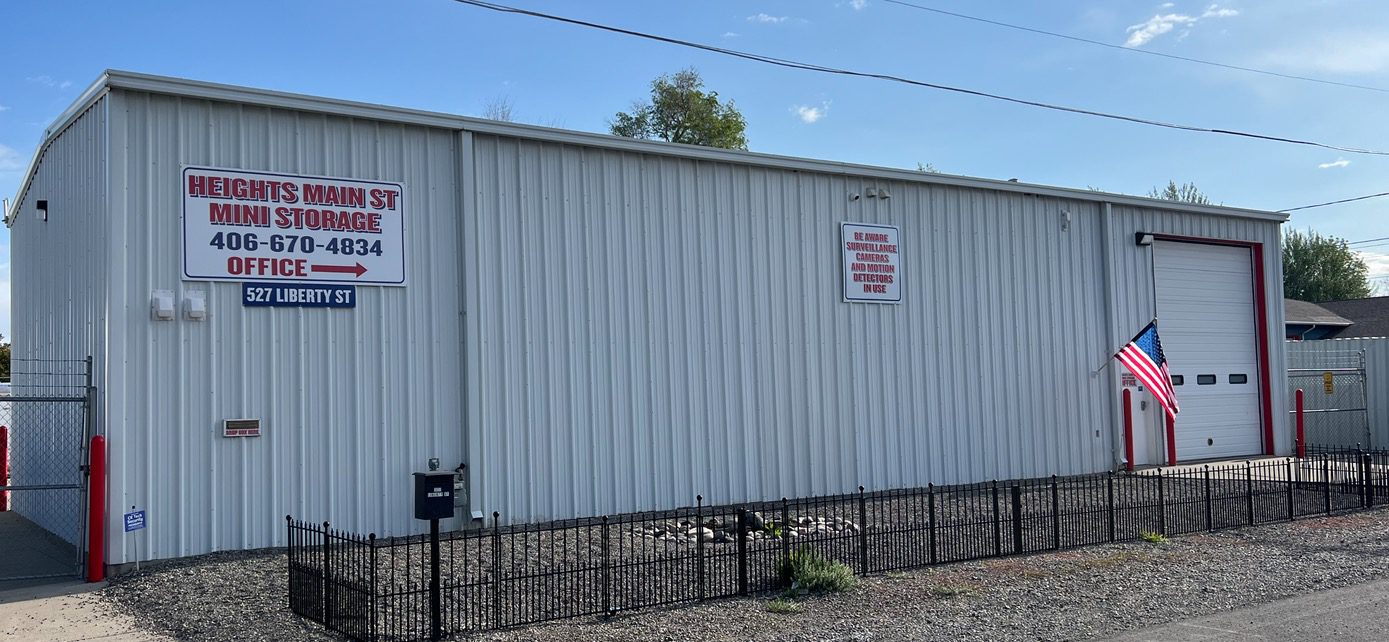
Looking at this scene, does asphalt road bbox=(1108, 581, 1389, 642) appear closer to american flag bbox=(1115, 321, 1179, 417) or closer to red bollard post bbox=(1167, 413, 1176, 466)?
american flag bbox=(1115, 321, 1179, 417)

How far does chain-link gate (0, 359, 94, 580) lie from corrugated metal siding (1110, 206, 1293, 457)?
1751cm

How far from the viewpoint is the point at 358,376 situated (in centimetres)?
1392

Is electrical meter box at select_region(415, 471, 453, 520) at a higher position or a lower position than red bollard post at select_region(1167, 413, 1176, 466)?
higher

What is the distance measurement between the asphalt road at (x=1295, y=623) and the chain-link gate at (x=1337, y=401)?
718 inches

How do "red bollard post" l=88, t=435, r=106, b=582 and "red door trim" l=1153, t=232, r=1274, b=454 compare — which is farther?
"red door trim" l=1153, t=232, r=1274, b=454

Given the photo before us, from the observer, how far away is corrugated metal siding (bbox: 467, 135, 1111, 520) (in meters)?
15.2

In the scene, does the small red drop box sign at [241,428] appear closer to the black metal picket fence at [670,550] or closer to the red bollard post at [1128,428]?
the black metal picket fence at [670,550]

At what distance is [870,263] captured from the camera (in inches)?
727

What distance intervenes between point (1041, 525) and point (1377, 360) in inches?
692

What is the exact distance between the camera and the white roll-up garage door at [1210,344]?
75.6 ft

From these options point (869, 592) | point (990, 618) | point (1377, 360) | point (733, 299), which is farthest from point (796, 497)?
point (1377, 360)

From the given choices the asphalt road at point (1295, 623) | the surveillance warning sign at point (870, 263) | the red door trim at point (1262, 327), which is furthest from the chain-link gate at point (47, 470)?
the red door trim at point (1262, 327)

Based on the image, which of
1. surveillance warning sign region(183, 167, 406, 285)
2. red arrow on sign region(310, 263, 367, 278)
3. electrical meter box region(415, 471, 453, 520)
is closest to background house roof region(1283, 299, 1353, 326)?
surveillance warning sign region(183, 167, 406, 285)

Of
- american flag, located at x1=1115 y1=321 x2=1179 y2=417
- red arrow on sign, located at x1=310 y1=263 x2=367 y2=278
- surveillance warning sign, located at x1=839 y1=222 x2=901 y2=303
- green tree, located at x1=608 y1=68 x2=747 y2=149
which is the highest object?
green tree, located at x1=608 y1=68 x2=747 y2=149
